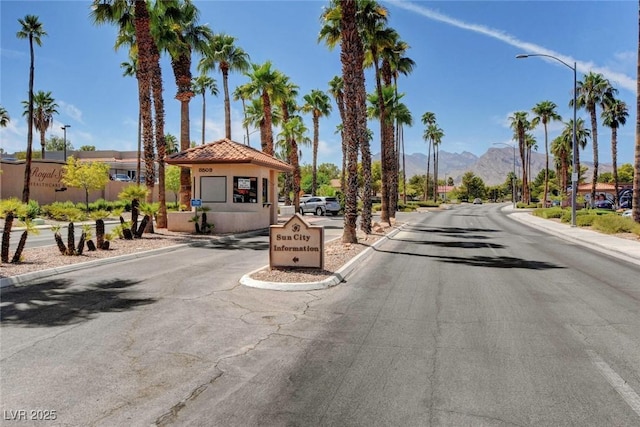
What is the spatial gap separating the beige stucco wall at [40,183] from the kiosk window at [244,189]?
20.7 m

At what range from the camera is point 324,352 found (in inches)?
219

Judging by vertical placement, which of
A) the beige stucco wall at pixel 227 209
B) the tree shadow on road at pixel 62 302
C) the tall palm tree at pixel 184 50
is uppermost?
the tall palm tree at pixel 184 50

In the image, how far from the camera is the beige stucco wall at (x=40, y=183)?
3338cm

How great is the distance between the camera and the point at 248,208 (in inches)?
921

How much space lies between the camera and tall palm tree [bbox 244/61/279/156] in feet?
115

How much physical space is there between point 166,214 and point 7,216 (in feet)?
32.6

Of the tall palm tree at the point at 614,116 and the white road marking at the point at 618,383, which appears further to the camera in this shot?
the tall palm tree at the point at 614,116

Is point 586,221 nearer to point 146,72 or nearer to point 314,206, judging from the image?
point 314,206

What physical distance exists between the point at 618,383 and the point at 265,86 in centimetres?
3363

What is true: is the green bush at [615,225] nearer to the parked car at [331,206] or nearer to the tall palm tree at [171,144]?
the parked car at [331,206]

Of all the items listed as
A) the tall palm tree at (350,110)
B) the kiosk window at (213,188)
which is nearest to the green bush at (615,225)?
the tall palm tree at (350,110)

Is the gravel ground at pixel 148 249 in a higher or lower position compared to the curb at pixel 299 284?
higher

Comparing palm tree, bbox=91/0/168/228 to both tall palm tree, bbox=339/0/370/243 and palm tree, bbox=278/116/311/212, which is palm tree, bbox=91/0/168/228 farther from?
palm tree, bbox=278/116/311/212

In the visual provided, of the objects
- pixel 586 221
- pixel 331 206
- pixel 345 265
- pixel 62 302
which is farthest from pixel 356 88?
pixel 331 206
